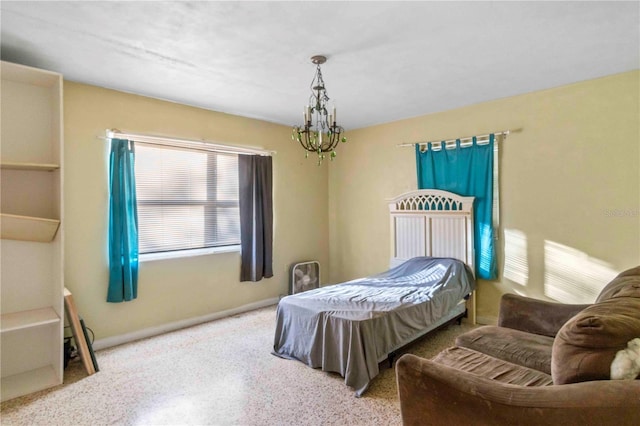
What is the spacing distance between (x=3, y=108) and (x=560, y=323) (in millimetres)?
4248

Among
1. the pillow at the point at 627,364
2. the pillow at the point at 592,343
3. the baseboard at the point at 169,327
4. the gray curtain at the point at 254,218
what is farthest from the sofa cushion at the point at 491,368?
the baseboard at the point at 169,327

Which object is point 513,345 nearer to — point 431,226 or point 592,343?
point 592,343

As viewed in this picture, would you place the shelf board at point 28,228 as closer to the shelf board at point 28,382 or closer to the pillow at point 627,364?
the shelf board at point 28,382

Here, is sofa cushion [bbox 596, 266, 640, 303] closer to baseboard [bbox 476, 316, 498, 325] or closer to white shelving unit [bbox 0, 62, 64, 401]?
baseboard [bbox 476, 316, 498, 325]

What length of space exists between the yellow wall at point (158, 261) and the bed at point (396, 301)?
4.24 feet

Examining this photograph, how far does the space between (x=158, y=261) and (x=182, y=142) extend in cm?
128

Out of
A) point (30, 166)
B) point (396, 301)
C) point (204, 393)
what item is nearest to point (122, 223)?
point (30, 166)

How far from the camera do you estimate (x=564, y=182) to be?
3.18 metres

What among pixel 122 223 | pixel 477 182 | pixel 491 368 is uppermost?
pixel 477 182

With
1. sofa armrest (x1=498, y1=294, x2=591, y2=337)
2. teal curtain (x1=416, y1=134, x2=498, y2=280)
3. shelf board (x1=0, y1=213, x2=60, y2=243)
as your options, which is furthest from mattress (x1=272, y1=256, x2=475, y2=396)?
shelf board (x1=0, y1=213, x2=60, y2=243)

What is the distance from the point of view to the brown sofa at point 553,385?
1.12 metres

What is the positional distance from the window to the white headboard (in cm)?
202

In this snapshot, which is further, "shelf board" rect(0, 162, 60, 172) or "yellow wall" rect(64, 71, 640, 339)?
"yellow wall" rect(64, 71, 640, 339)

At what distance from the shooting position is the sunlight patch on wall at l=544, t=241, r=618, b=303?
9.82 ft
